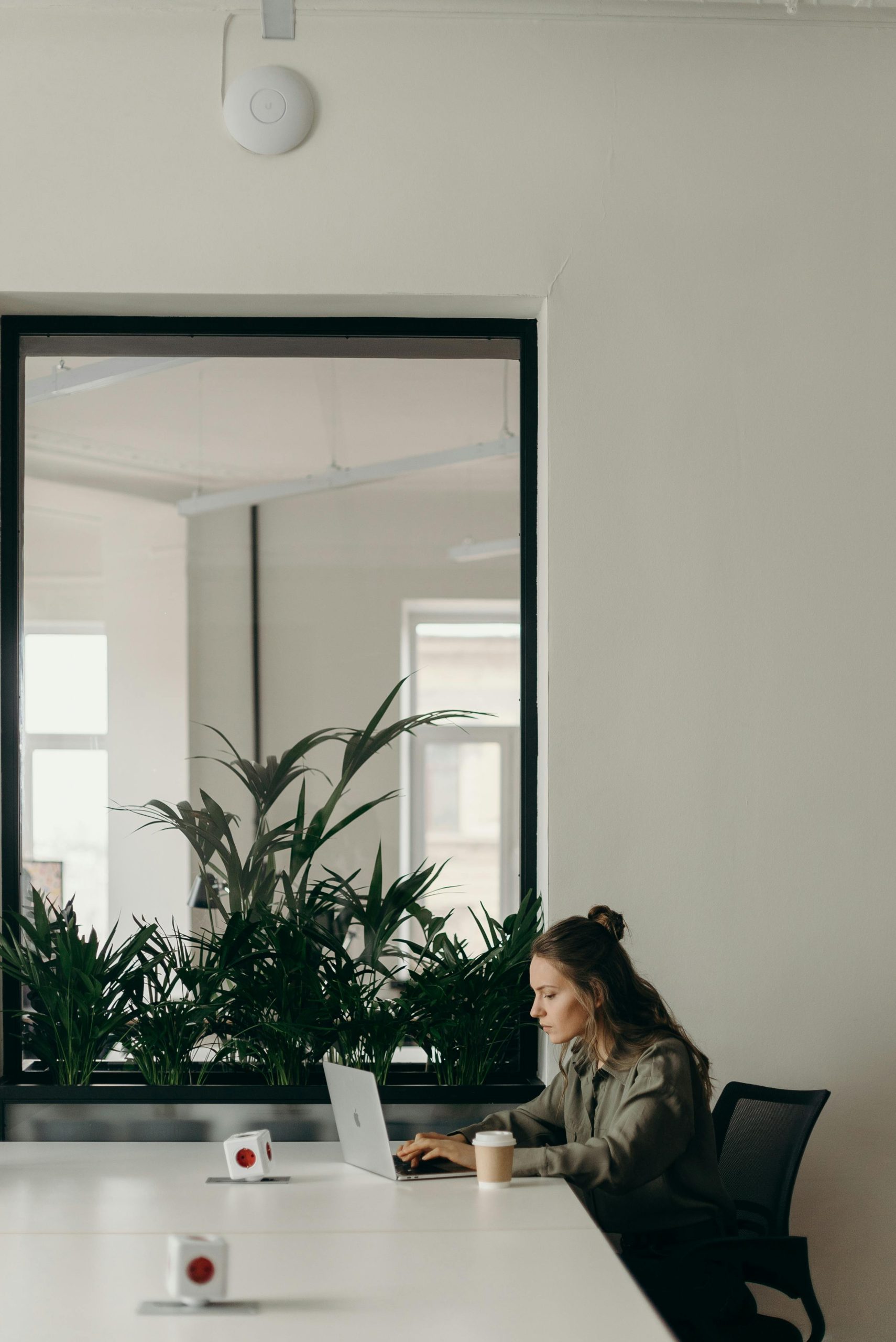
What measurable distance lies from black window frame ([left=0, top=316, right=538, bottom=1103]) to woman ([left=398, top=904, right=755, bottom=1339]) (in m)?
0.68

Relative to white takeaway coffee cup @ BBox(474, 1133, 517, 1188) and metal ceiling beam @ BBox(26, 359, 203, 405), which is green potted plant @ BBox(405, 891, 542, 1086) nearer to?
white takeaway coffee cup @ BBox(474, 1133, 517, 1188)

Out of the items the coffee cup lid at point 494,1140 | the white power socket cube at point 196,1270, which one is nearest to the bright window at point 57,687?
the coffee cup lid at point 494,1140

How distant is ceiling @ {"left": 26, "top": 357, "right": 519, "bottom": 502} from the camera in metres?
3.31

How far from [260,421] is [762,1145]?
87.9 inches

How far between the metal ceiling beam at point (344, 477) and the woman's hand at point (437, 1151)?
1.73 m

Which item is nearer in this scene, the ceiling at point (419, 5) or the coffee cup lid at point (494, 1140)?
the coffee cup lid at point (494, 1140)

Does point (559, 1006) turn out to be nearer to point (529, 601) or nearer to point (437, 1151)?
point (437, 1151)

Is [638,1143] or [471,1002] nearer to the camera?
[638,1143]

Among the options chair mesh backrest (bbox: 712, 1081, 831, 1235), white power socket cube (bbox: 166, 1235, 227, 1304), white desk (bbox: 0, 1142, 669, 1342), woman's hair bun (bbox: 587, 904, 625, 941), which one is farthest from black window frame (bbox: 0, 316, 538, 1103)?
white power socket cube (bbox: 166, 1235, 227, 1304)

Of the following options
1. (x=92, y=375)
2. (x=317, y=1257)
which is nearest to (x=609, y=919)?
(x=317, y=1257)

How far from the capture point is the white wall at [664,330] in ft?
10.1

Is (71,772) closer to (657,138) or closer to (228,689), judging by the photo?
(228,689)

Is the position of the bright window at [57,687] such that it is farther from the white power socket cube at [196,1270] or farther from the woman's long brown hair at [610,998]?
the white power socket cube at [196,1270]

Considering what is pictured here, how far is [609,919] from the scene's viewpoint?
2.71 m
